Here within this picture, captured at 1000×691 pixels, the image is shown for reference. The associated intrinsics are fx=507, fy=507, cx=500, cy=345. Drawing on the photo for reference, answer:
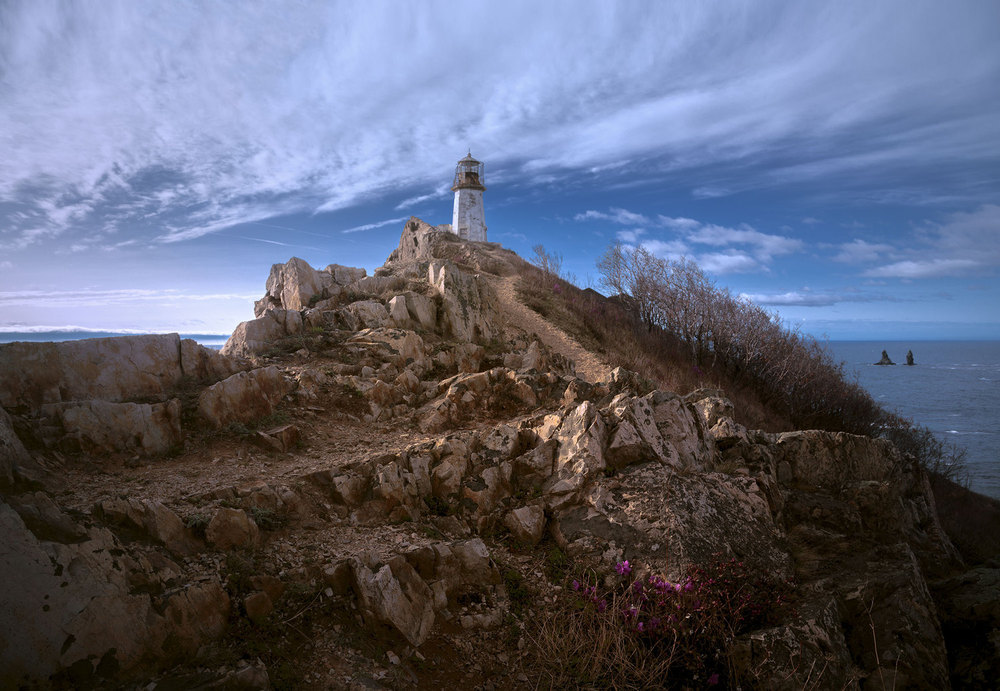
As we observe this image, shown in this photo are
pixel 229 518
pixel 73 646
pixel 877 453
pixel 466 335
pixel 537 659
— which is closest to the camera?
pixel 73 646

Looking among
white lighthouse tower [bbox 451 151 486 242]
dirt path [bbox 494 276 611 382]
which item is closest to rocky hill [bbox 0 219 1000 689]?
dirt path [bbox 494 276 611 382]

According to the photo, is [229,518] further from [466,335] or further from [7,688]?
[466,335]

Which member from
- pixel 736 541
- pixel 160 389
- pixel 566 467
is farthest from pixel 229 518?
pixel 736 541

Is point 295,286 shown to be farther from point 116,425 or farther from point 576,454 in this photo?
point 576,454

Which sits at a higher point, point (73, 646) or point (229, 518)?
point (229, 518)

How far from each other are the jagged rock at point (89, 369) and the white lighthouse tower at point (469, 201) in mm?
32213

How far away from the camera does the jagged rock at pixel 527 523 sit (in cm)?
561

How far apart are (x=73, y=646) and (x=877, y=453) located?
9304 millimetres

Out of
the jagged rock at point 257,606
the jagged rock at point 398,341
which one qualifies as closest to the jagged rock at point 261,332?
the jagged rock at point 398,341

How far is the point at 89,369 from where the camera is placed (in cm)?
720

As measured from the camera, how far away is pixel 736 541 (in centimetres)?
537

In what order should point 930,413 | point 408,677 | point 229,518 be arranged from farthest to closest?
1. point 930,413
2. point 229,518
3. point 408,677

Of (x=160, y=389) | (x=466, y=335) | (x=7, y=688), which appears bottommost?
(x=7, y=688)

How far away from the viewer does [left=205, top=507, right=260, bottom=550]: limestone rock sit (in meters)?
4.45
